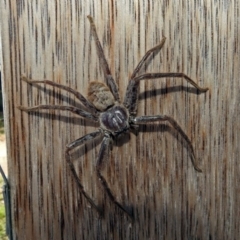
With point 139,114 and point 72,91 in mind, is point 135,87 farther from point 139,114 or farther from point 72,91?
point 72,91

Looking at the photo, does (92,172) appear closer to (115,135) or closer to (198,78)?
(115,135)

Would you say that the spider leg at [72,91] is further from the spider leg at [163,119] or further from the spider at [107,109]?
the spider leg at [163,119]

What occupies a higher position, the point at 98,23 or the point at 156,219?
the point at 98,23

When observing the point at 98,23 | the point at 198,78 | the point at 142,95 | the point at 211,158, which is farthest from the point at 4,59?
the point at 211,158

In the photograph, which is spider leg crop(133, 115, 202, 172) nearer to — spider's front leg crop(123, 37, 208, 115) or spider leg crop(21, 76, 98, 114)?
spider's front leg crop(123, 37, 208, 115)

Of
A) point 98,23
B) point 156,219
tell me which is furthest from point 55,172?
point 98,23

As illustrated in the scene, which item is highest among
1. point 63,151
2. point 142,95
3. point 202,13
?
point 202,13
